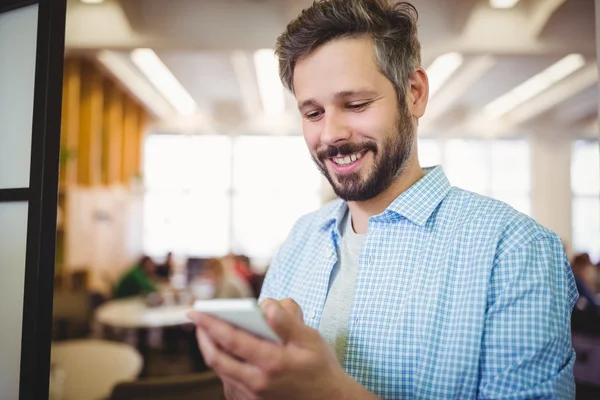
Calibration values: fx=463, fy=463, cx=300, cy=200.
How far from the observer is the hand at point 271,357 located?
2.31ft

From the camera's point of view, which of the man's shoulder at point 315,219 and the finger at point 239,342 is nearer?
the finger at point 239,342

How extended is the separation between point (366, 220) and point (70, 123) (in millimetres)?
5625

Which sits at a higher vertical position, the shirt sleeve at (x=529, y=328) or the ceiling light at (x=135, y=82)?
the ceiling light at (x=135, y=82)

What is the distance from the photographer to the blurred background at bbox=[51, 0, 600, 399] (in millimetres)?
2047

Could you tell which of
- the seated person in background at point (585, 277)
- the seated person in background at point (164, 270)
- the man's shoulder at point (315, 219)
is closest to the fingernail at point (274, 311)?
the man's shoulder at point (315, 219)

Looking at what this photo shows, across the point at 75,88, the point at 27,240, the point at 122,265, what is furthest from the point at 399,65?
the point at 122,265

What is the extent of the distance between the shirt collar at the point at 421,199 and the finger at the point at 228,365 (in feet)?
1.84

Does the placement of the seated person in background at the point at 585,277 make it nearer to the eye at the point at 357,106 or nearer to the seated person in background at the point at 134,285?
the eye at the point at 357,106

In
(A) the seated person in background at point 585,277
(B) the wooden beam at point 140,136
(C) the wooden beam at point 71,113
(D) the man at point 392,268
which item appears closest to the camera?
(D) the man at point 392,268

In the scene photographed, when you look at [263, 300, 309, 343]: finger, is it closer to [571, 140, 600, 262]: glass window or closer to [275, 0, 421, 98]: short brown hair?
[275, 0, 421, 98]: short brown hair

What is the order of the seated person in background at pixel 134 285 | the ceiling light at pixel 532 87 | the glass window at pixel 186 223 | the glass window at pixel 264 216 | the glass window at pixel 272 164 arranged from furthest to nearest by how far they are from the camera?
the glass window at pixel 264 216 < the glass window at pixel 272 164 < the glass window at pixel 186 223 < the ceiling light at pixel 532 87 < the seated person in background at pixel 134 285

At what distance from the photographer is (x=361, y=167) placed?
113cm

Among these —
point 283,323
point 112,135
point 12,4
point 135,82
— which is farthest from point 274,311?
point 135,82

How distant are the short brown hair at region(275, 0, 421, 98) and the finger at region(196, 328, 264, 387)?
749 millimetres
